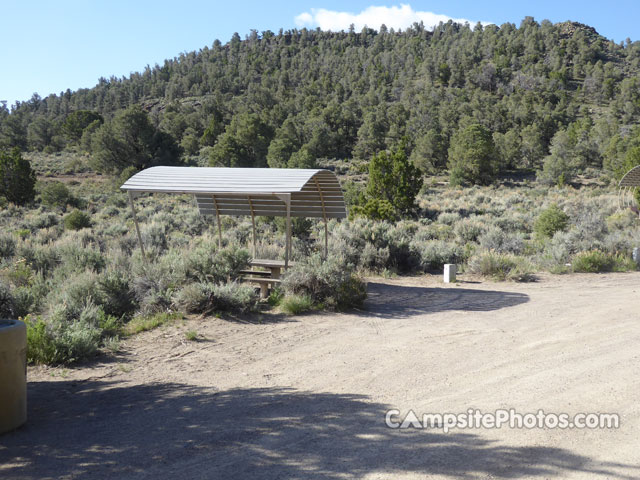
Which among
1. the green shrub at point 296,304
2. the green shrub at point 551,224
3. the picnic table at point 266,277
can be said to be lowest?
the green shrub at point 296,304

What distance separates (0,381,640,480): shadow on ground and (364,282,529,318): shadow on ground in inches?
151

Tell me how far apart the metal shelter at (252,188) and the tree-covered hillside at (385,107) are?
32960 millimetres

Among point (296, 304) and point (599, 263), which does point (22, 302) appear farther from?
point (599, 263)

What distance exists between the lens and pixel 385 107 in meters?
74.1

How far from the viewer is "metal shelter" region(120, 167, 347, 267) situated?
29.1 ft

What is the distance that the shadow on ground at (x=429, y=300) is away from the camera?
27.4ft

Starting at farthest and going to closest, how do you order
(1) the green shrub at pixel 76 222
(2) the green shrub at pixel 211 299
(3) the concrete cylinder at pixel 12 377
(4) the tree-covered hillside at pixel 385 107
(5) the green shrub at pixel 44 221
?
(4) the tree-covered hillside at pixel 385 107 → (5) the green shrub at pixel 44 221 → (1) the green shrub at pixel 76 222 → (2) the green shrub at pixel 211 299 → (3) the concrete cylinder at pixel 12 377

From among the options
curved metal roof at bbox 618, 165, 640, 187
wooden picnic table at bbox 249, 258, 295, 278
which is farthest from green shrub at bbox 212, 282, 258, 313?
curved metal roof at bbox 618, 165, 640, 187

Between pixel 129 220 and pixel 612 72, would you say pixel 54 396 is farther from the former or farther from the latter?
pixel 612 72

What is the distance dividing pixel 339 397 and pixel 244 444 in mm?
1192

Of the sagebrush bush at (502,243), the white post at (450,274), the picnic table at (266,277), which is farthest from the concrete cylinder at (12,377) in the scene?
the sagebrush bush at (502,243)

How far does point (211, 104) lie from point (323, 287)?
241 feet

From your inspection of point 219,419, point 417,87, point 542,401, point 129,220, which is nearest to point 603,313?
point 542,401

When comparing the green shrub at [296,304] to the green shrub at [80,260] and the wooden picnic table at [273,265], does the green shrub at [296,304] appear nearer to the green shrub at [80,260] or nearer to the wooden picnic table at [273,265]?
the wooden picnic table at [273,265]
